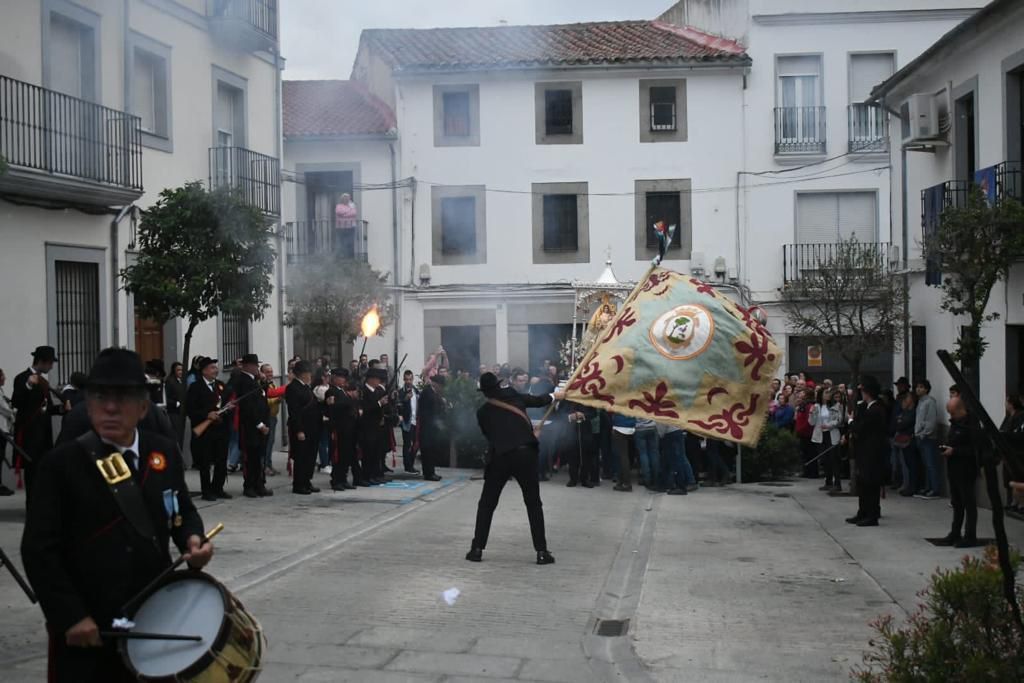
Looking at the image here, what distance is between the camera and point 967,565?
4.87 meters

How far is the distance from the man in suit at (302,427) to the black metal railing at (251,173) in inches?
170

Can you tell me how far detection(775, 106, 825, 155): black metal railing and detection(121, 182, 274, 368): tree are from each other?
54.1 feet

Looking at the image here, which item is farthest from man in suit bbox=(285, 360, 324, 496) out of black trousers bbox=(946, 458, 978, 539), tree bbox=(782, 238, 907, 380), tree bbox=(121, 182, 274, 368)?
tree bbox=(782, 238, 907, 380)

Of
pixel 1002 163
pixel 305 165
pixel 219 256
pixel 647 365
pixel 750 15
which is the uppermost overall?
pixel 750 15

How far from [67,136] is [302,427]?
4293 mm

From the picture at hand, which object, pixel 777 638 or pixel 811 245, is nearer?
pixel 777 638

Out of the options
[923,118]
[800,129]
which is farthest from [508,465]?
[800,129]

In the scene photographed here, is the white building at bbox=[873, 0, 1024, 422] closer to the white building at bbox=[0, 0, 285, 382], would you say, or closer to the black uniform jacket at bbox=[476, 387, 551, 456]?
the black uniform jacket at bbox=[476, 387, 551, 456]

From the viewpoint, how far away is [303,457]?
13930 millimetres

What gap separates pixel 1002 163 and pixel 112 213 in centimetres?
1047

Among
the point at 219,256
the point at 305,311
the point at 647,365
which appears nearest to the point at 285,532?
the point at 219,256

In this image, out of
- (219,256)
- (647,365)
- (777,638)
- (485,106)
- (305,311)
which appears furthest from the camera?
(485,106)

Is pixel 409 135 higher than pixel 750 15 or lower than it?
lower

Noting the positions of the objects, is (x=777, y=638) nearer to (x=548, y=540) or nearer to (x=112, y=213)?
(x=548, y=540)
